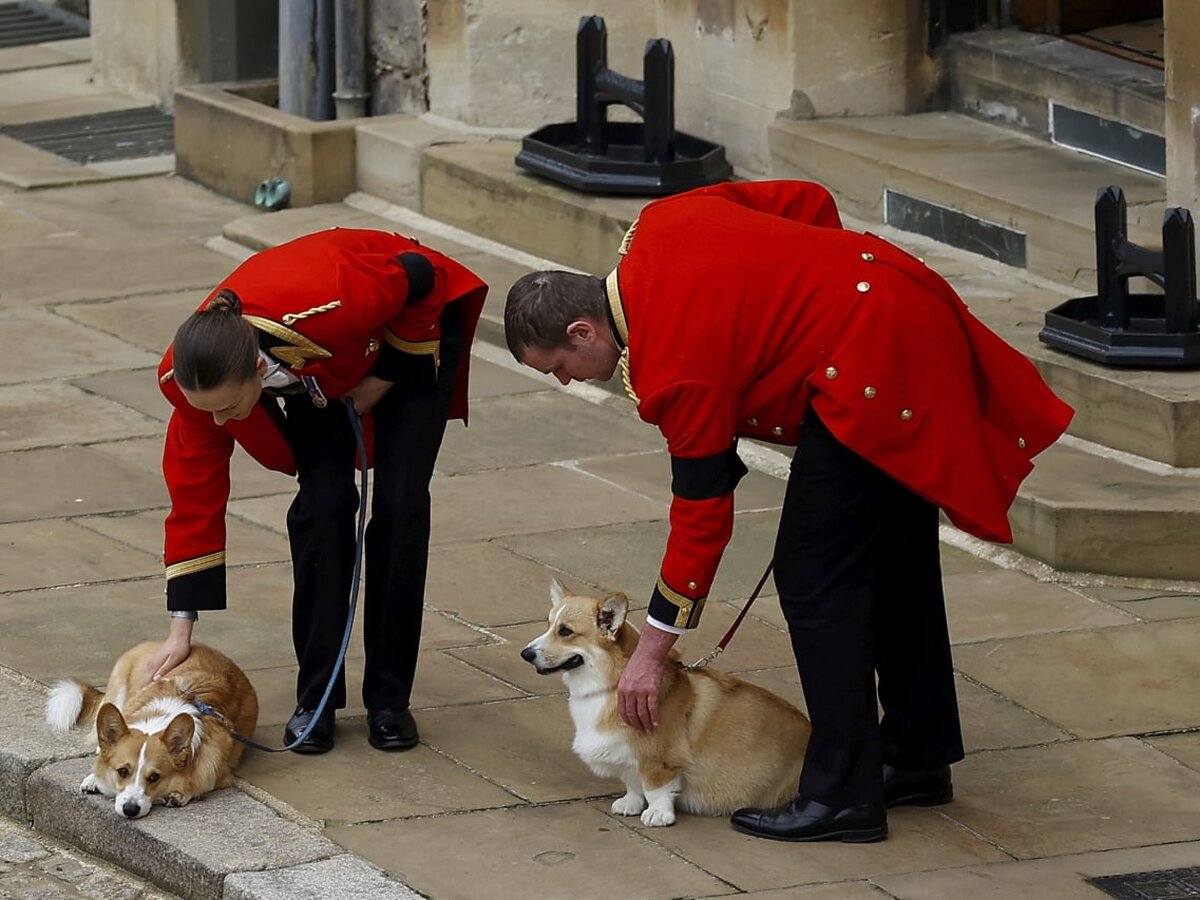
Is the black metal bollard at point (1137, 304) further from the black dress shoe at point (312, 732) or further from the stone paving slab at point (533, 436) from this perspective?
the black dress shoe at point (312, 732)

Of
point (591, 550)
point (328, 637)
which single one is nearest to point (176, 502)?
point (328, 637)

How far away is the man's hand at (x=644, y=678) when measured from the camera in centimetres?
516

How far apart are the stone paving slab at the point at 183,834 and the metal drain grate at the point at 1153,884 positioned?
68.5 inches

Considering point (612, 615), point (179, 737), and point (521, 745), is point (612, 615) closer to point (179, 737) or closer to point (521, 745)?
point (521, 745)

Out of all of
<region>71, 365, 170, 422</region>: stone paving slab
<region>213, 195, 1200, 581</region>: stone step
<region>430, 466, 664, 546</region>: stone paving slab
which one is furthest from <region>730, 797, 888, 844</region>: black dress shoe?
<region>71, 365, 170, 422</region>: stone paving slab

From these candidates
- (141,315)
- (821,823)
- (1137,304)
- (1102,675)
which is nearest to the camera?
(821,823)

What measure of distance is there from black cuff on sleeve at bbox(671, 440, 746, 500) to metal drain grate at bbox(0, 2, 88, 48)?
38.6 feet

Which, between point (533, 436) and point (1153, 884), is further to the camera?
point (533, 436)

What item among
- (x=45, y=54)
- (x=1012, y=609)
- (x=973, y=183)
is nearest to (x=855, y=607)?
(x=1012, y=609)

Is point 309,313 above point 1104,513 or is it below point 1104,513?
above

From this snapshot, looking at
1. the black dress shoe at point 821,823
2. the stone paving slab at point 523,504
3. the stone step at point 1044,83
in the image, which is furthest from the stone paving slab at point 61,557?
the stone step at point 1044,83

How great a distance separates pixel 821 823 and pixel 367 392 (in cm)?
151

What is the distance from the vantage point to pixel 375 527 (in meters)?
5.78

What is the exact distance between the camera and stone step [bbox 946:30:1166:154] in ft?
31.1
